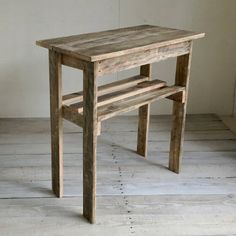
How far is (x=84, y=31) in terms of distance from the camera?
9.37ft

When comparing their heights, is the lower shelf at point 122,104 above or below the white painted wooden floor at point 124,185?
above

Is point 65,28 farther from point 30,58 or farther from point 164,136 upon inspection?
point 164,136

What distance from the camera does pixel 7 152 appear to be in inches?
96.0

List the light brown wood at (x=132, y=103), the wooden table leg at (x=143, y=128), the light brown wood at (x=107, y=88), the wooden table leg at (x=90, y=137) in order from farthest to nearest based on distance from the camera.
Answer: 1. the wooden table leg at (x=143, y=128)
2. the light brown wood at (x=107, y=88)
3. the light brown wood at (x=132, y=103)
4. the wooden table leg at (x=90, y=137)

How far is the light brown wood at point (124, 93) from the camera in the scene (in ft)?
5.94

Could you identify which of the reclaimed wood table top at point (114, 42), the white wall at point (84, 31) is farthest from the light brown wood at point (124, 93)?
the white wall at point (84, 31)

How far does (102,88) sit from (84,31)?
40.9 inches

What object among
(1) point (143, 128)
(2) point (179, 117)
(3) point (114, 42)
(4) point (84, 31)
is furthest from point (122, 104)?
(4) point (84, 31)

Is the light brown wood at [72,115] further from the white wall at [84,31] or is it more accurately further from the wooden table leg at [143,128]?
the white wall at [84,31]

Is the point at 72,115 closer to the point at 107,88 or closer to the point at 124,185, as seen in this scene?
the point at 107,88

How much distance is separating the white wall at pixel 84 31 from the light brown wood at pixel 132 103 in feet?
3.23

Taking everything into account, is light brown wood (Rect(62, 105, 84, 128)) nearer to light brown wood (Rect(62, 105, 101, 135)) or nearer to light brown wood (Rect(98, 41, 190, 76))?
light brown wood (Rect(62, 105, 101, 135))

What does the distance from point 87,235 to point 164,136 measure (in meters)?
1.18

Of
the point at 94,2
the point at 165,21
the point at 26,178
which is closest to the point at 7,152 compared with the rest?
the point at 26,178
